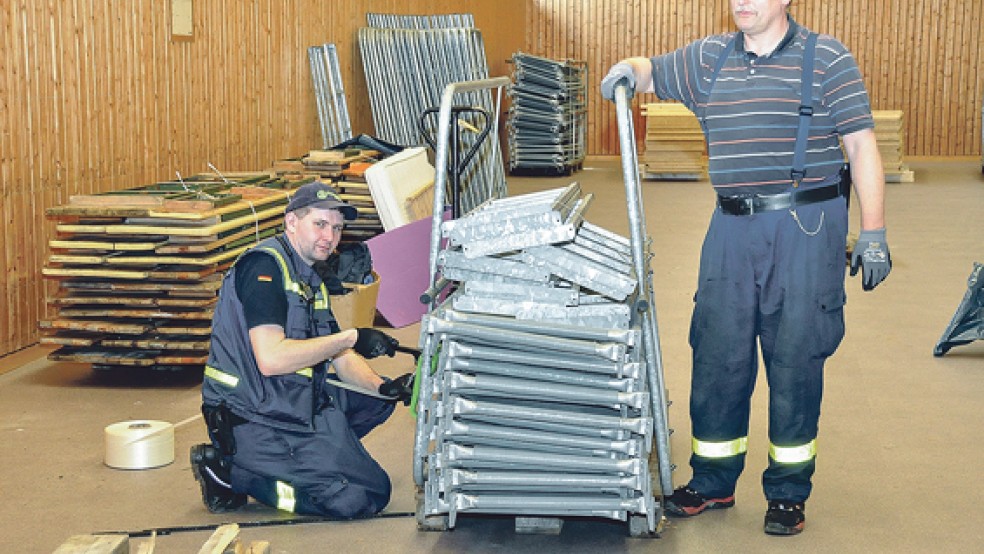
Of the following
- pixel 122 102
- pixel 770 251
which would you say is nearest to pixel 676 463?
pixel 770 251

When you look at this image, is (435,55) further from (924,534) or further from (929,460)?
(924,534)

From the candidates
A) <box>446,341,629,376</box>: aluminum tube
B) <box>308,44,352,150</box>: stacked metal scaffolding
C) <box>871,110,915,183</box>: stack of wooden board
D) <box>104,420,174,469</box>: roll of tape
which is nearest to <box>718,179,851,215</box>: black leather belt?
<box>446,341,629,376</box>: aluminum tube

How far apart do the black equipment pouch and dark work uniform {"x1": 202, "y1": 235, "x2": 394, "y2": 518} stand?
0.07 ft

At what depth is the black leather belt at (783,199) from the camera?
188 inches

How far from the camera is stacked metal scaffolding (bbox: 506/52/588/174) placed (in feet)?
67.5

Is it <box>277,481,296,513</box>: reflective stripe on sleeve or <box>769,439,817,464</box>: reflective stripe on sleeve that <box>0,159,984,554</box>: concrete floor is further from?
<box>769,439,817,464</box>: reflective stripe on sleeve

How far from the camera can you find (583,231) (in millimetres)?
5098

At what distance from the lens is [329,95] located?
12.9 m

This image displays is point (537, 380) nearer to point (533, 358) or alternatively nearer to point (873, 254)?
point (533, 358)

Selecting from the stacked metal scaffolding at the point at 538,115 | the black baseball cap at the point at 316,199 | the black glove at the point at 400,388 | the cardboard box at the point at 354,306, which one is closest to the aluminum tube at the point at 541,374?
the black glove at the point at 400,388

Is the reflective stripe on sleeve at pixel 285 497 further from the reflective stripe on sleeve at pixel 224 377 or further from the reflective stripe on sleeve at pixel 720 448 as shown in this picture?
the reflective stripe on sleeve at pixel 720 448

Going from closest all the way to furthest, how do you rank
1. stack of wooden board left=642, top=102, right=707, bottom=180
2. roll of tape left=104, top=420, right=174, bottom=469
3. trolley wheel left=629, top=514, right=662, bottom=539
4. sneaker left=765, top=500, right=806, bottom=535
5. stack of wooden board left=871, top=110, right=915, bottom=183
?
1. trolley wheel left=629, top=514, right=662, bottom=539
2. sneaker left=765, top=500, right=806, bottom=535
3. roll of tape left=104, top=420, right=174, bottom=469
4. stack of wooden board left=871, top=110, right=915, bottom=183
5. stack of wooden board left=642, top=102, right=707, bottom=180

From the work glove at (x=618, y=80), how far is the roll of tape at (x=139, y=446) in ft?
8.41

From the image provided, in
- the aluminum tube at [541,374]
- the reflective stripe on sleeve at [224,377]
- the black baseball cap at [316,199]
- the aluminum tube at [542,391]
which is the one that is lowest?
the reflective stripe on sleeve at [224,377]
